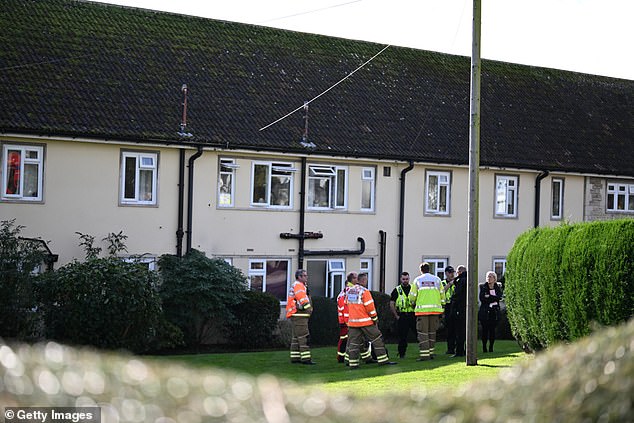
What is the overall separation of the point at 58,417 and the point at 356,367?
15800mm

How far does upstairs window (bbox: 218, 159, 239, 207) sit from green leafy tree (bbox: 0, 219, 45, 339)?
716 centimetres

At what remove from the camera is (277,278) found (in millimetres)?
28547

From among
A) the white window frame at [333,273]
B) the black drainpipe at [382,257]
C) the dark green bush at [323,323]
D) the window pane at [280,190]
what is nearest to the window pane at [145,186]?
the window pane at [280,190]

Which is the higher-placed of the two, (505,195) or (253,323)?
(505,195)

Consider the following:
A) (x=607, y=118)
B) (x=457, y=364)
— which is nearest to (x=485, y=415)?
(x=457, y=364)

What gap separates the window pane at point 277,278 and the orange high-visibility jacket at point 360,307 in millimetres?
9006

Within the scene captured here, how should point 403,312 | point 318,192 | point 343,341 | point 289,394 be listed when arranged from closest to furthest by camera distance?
point 289,394, point 343,341, point 403,312, point 318,192

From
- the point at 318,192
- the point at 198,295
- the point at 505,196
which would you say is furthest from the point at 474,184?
the point at 505,196

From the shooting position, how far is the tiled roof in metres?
26.6

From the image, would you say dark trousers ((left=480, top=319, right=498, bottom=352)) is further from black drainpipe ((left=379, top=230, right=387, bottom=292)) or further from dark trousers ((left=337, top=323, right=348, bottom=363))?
black drainpipe ((left=379, top=230, right=387, bottom=292))

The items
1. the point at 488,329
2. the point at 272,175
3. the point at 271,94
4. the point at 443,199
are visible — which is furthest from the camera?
the point at 443,199

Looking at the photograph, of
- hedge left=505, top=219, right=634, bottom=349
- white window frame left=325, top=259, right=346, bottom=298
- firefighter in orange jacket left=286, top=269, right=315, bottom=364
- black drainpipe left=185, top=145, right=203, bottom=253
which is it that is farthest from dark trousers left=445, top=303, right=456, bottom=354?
black drainpipe left=185, top=145, right=203, bottom=253

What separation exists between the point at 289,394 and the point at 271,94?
2677 centimetres

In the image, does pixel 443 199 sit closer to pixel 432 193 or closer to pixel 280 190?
pixel 432 193
